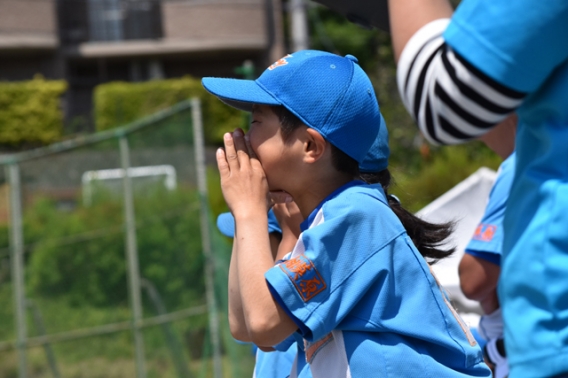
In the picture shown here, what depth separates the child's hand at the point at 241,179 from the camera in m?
1.95

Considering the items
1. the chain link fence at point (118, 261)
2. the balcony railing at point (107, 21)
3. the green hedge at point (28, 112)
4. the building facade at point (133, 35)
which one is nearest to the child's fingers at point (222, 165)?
the chain link fence at point (118, 261)

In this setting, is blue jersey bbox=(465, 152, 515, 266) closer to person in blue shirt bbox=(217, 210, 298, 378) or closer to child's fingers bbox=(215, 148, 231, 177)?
person in blue shirt bbox=(217, 210, 298, 378)

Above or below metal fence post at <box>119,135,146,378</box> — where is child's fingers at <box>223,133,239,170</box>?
above

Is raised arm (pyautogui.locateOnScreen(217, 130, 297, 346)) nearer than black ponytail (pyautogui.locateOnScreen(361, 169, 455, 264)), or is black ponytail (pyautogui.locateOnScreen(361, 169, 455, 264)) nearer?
raised arm (pyautogui.locateOnScreen(217, 130, 297, 346))

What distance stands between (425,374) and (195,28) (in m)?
25.9

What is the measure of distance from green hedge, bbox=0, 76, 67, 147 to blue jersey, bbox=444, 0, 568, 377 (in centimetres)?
2375

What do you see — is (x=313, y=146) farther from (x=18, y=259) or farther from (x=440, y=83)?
(x=18, y=259)

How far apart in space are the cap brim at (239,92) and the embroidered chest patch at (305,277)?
0.44 m

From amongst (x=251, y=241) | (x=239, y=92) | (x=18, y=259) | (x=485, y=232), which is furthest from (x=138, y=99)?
(x=251, y=241)

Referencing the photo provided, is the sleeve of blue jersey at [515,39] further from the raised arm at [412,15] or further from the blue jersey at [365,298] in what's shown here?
the blue jersey at [365,298]

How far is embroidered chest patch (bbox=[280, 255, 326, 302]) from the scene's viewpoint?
1.75 meters

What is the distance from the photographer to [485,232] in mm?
3146

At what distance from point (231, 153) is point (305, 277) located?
43 cm

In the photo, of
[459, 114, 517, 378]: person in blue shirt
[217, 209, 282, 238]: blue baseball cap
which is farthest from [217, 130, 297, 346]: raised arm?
[459, 114, 517, 378]: person in blue shirt
